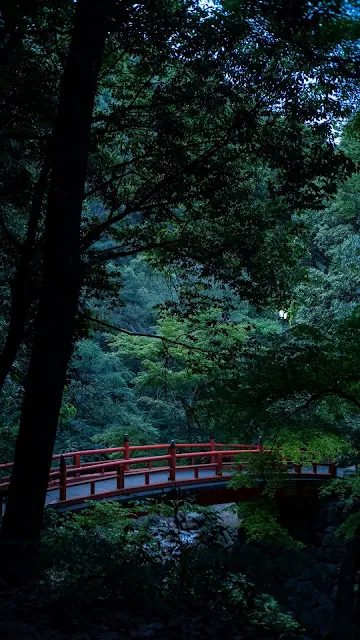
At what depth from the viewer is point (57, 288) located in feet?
18.4

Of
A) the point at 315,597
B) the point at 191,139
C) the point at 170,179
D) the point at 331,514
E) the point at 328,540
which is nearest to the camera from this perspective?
the point at 170,179

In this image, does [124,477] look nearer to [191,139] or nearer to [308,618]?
[308,618]

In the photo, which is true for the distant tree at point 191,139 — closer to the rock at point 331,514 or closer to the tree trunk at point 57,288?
the tree trunk at point 57,288

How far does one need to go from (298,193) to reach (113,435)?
14.2m

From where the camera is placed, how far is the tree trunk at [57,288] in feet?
17.9

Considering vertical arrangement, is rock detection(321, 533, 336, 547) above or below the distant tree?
below

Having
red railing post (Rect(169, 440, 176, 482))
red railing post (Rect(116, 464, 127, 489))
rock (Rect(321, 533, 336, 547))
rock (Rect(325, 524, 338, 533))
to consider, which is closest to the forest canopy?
red railing post (Rect(116, 464, 127, 489))

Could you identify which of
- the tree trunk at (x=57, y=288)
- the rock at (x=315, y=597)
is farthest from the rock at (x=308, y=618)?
the tree trunk at (x=57, y=288)

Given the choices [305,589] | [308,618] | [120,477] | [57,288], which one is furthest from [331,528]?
[57,288]

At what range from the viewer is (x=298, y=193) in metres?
7.05

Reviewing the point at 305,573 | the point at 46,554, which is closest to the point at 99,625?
the point at 46,554

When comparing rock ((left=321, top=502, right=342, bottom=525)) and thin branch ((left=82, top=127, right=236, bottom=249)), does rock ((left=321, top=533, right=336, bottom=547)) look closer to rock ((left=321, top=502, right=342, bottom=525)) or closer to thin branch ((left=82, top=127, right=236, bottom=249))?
rock ((left=321, top=502, right=342, bottom=525))

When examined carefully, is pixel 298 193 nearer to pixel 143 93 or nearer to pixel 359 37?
pixel 359 37

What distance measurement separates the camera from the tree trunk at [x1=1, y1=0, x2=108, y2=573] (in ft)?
17.9
